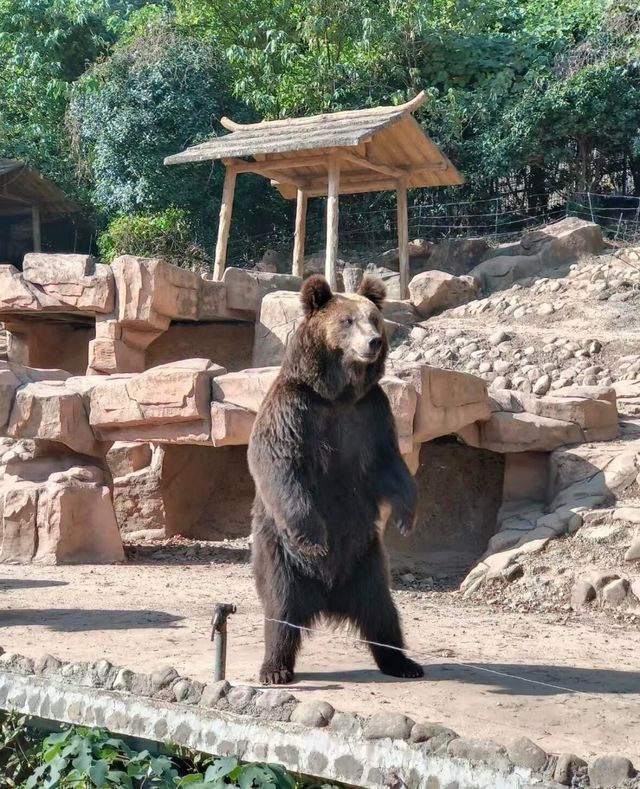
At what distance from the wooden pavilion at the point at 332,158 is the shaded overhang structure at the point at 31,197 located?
458 cm

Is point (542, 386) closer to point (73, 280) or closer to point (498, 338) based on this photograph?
point (498, 338)

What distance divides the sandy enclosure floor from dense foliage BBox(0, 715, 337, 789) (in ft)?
1.97

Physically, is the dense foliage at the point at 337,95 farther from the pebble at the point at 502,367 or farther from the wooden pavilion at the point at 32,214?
the pebble at the point at 502,367

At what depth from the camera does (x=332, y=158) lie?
14734 mm

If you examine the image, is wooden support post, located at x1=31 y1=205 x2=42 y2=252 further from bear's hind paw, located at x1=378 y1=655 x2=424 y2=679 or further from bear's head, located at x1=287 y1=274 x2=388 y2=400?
bear's hind paw, located at x1=378 y1=655 x2=424 y2=679

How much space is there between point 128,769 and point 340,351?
2.15 m

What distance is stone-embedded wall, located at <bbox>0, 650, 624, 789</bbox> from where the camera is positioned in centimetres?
341

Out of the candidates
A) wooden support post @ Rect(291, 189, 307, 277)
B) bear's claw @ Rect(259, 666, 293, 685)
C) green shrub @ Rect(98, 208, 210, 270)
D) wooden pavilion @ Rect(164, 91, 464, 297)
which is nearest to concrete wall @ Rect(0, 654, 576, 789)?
bear's claw @ Rect(259, 666, 293, 685)

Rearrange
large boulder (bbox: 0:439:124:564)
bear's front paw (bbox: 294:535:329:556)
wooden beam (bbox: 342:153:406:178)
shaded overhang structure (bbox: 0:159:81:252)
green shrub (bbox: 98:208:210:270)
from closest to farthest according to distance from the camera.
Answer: bear's front paw (bbox: 294:535:329:556) → large boulder (bbox: 0:439:124:564) → wooden beam (bbox: 342:153:406:178) → green shrub (bbox: 98:208:210:270) → shaded overhang structure (bbox: 0:159:81:252)

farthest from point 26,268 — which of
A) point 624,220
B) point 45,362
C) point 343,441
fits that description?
point 624,220

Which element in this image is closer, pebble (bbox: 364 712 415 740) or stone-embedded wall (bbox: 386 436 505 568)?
pebble (bbox: 364 712 415 740)

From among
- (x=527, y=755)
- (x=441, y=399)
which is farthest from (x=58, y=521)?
(x=527, y=755)

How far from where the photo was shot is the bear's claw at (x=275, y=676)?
495 centimetres

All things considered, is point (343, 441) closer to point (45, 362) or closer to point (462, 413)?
point (462, 413)
